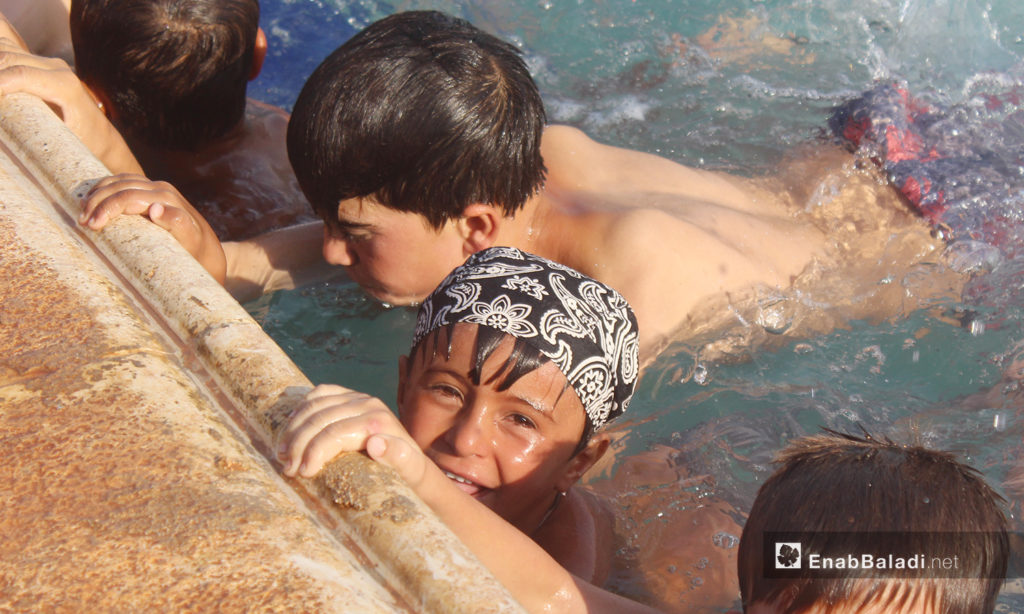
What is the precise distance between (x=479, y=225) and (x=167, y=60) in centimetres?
142

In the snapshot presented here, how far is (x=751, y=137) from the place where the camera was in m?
5.37

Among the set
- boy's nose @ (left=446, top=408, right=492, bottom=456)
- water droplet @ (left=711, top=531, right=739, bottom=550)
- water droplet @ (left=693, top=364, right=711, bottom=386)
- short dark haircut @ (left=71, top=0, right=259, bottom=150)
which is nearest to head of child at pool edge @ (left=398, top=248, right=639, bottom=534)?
boy's nose @ (left=446, top=408, right=492, bottom=456)

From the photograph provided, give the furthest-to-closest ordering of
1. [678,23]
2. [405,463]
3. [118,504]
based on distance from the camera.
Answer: [678,23]
[405,463]
[118,504]

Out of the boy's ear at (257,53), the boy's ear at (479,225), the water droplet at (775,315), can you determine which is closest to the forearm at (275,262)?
the boy's ear at (257,53)

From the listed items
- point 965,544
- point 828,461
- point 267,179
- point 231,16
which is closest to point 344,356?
point 267,179

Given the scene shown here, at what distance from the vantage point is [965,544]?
1998mm

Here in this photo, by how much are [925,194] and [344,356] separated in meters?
2.56

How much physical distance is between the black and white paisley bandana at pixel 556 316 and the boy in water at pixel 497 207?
457mm

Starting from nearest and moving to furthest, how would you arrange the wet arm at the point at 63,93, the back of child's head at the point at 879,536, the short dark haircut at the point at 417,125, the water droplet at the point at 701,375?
1. the back of child's head at the point at 879,536
2. the wet arm at the point at 63,93
3. the short dark haircut at the point at 417,125
4. the water droplet at the point at 701,375

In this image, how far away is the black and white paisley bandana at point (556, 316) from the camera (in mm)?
2645

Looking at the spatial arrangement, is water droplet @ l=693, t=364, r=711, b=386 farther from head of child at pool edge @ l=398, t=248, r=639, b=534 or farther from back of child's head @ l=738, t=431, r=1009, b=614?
back of child's head @ l=738, t=431, r=1009, b=614

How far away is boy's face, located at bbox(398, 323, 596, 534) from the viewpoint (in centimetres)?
251

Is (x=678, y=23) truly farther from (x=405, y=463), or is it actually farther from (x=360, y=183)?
(x=405, y=463)

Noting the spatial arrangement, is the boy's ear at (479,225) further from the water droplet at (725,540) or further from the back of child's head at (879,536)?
the back of child's head at (879,536)
